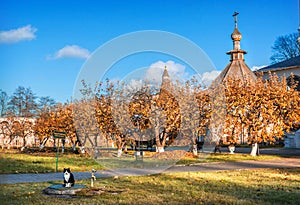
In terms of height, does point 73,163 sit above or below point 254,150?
below

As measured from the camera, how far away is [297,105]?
68.1ft

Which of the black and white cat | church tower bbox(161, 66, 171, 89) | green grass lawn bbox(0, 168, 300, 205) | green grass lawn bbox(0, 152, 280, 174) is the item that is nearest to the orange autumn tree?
green grass lawn bbox(0, 152, 280, 174)

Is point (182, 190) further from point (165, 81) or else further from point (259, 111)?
point (259, 111)

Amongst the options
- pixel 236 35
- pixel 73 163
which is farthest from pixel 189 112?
pixel 236 35

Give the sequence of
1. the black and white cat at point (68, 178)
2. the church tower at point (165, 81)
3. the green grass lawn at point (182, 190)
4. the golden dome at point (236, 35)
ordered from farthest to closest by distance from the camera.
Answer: the golden dome at point (236, 35)
the church tower at point (165, 81)
the black and white cat at point (68, 178)
the green grass lawn at point (182, 190)

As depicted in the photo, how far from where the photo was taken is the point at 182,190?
30.0 feet

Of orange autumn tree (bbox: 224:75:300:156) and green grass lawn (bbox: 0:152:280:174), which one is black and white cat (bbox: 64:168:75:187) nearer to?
green grass lawn (bbox: 0:152:280:174)

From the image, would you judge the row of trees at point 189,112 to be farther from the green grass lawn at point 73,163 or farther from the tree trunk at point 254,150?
the green grass lawn at point 73,163

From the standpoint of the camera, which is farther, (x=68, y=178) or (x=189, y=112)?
(x=189, y=112)

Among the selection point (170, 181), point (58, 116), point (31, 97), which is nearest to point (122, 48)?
point (170, 181)

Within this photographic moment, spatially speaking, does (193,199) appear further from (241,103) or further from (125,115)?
(241,103)

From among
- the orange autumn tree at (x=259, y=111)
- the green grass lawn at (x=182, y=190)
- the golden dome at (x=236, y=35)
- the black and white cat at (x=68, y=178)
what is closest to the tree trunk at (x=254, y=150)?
the orange autumn tree at (x=259, y=111)

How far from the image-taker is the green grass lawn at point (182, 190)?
7.87 meters

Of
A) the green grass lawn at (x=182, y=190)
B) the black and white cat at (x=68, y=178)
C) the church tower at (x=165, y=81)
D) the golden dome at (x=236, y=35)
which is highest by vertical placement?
the golden dome at (x=236, y=35)
